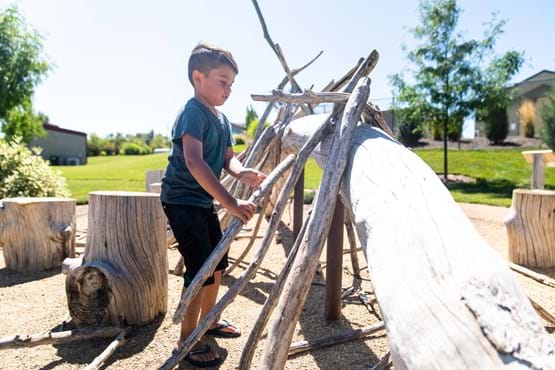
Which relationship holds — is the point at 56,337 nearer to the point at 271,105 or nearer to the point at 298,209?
the point at 298,209

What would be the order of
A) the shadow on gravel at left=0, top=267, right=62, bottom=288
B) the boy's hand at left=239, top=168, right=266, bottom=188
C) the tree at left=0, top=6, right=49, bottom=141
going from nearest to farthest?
the boy's hand at left=239, top=168, right=266, bottom=188
the shadow on gravel at left=0, top=267, right=62, bottom=288
the tree at left=0, top=6, right=49, bottom=141

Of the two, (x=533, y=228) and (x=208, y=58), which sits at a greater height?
(x=208, y=58)

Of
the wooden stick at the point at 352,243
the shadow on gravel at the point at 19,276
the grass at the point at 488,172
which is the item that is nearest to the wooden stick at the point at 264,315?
the wooden stick at the point at 352,243

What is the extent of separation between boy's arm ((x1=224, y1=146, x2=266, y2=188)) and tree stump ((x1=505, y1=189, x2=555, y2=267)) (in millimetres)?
3176

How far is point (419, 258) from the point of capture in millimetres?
952

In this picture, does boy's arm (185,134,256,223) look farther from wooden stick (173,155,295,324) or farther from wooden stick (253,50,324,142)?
wooden stick (253,50,324,142)

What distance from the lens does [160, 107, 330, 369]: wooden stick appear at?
1.81m

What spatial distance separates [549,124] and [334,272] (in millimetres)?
10610

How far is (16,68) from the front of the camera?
1410 centimetres

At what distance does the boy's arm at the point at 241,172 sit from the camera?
241 cm

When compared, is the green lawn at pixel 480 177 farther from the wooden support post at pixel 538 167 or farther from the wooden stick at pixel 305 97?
the wooden stick at pixel 305 97

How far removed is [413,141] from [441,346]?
17.6 meters

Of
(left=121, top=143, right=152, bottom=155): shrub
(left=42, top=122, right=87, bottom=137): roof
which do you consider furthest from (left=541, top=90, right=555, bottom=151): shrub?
(left=121, top=143, right=152, bottom=155): shrub

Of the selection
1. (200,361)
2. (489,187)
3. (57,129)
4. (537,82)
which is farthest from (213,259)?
(57,129)
